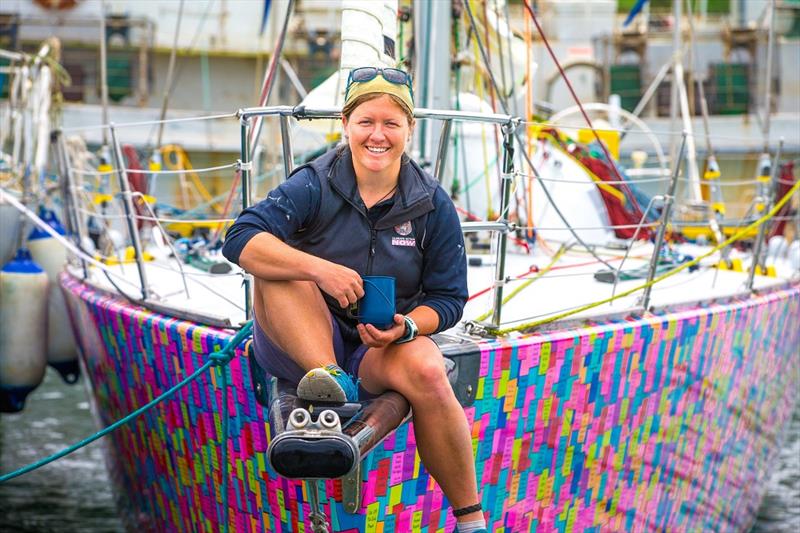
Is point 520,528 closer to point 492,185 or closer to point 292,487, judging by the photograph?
point 292,487

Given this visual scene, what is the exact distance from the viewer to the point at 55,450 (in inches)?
327

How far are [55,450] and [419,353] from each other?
5.91m

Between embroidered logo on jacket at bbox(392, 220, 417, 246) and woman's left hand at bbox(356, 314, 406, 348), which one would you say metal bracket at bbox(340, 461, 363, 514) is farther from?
embroidered logo on jacket at bbox(392, 220, 417, 246)

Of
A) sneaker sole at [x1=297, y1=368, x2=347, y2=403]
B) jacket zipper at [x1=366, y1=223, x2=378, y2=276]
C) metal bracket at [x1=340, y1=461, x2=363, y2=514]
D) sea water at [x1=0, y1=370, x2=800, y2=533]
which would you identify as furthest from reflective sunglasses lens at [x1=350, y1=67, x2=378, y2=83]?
sea water at [x1=0, y1=370, x2=800, y2=533]

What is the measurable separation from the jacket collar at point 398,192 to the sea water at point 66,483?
3859 mm

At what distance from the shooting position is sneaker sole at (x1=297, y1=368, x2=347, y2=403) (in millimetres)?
2904

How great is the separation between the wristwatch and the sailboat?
17cm

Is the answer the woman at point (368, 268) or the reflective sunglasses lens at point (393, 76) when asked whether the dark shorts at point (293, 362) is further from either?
the reflective sunglasses lens at point (393, 76)

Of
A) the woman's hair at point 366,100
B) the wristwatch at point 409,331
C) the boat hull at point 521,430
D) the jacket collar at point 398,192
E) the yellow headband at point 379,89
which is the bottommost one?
the boat hull at point 521,430

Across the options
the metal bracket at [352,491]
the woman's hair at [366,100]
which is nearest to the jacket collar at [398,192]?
the woman's hair at [366,100]

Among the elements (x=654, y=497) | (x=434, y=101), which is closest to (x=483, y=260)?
(x=434, y=101)

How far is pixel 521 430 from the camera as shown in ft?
13.7

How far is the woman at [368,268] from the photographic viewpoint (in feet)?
10.0

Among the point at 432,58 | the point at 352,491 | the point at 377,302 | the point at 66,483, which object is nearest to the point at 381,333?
the point at 377,302
